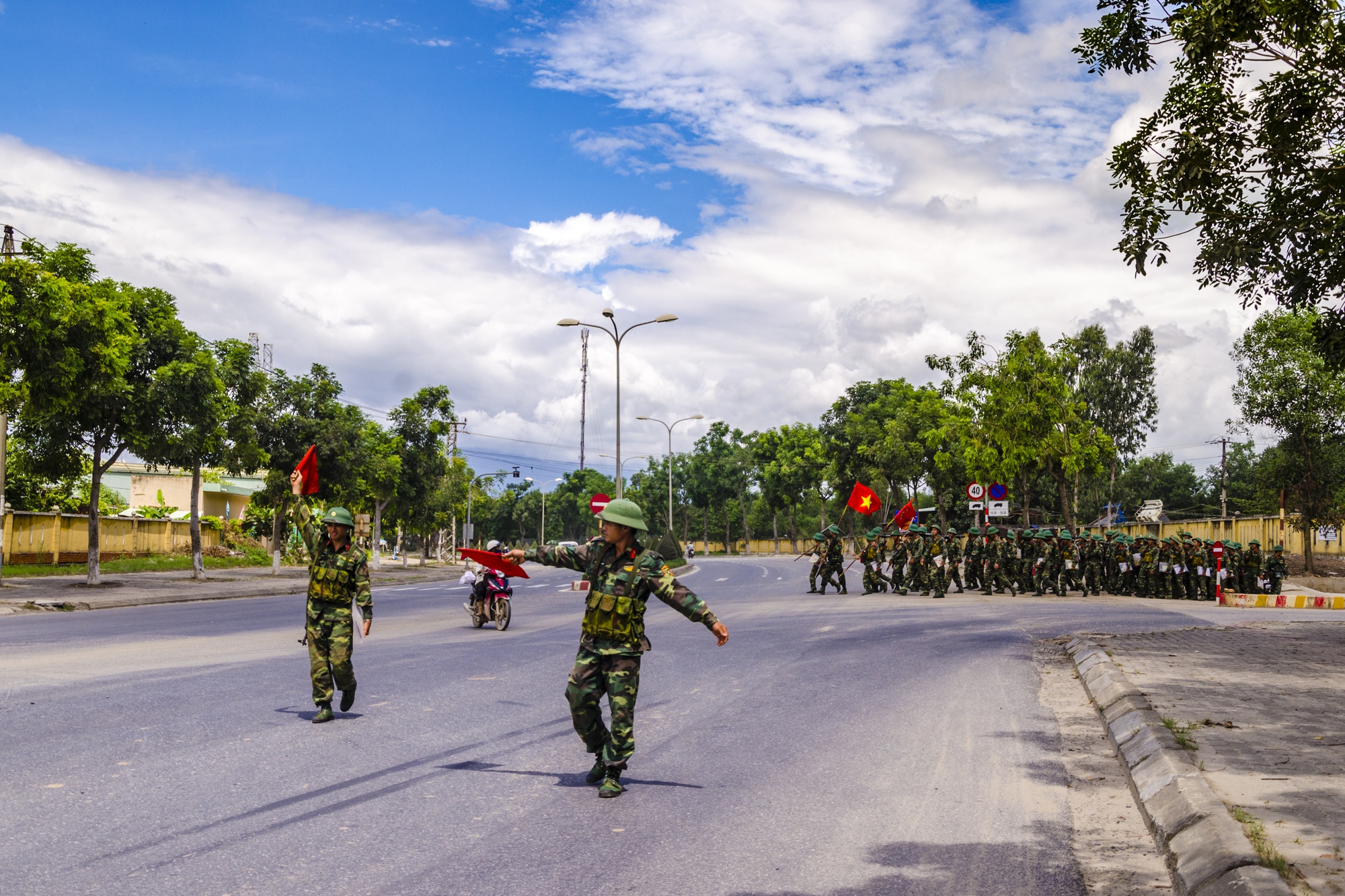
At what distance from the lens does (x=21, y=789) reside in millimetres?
5859

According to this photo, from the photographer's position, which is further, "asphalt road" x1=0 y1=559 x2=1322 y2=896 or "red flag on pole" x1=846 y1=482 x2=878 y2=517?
"red flag on pole" x1=846 y1=482 x2=878 y2=517

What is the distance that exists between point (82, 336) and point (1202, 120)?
21215 mm

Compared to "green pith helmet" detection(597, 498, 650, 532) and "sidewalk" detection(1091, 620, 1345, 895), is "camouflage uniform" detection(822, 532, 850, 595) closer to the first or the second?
"sidewalk" detection(1091, 620, 1345, 895)

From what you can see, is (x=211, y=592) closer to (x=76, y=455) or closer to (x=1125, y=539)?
(x=76, y=455)

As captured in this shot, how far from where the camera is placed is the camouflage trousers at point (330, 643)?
8188 millimetres

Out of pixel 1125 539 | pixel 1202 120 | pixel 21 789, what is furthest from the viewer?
pixel 1125 539

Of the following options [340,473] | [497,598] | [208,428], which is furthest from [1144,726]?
[340,473]

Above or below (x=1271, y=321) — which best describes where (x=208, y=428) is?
below

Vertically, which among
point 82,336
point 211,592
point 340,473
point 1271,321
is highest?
point 1271,321

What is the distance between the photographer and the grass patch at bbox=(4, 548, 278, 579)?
29.8 m

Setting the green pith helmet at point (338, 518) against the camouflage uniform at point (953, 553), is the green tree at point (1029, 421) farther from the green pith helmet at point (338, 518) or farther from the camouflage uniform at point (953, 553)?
the green pith helmet at point (338, 518)

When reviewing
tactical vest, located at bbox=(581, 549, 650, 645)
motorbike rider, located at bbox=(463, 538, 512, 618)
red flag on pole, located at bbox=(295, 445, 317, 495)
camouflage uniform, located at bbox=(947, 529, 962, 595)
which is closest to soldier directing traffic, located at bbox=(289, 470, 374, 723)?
red flag on pole, located at bbox=(295, 445, 317, 495)

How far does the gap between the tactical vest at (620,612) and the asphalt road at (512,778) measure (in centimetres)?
89

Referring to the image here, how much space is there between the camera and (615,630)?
618 cm
